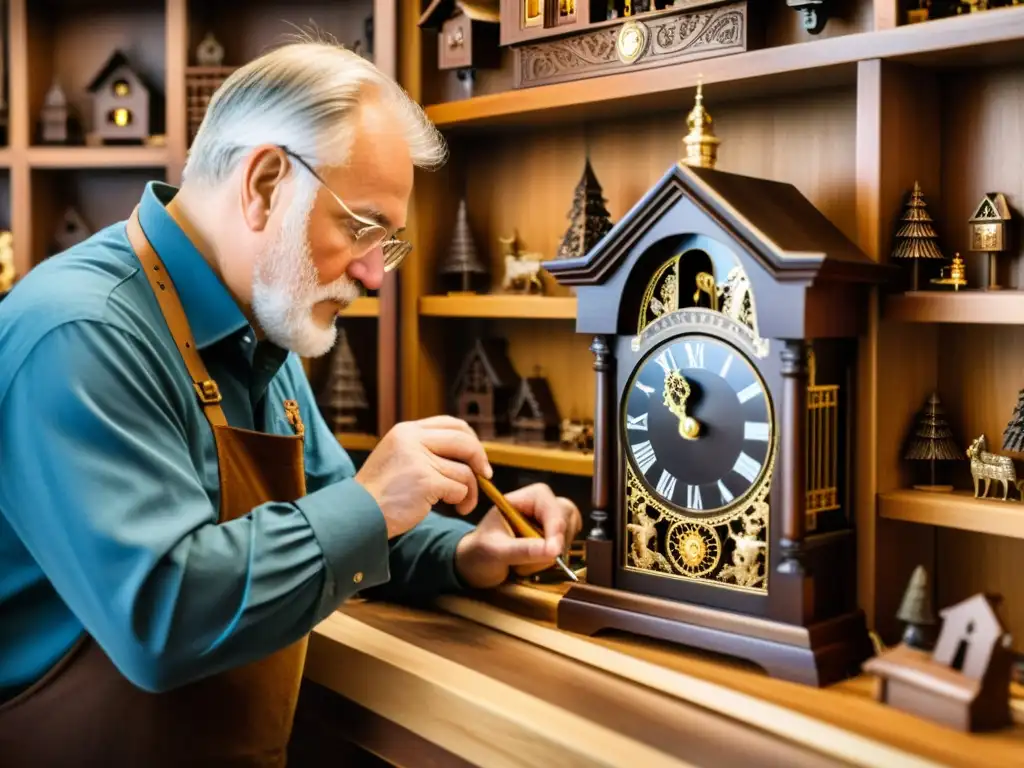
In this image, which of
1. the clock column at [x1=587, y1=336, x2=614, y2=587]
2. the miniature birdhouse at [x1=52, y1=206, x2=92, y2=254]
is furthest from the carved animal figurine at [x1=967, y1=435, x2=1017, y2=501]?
the miniature birdhouse at [x1=52, y1=206, x2=92, y2=254]

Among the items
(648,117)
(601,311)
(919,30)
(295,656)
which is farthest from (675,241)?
(295,656)

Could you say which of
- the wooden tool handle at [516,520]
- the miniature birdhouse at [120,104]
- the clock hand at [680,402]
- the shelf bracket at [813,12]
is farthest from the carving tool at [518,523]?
the miniature birdhouse at [120,104]

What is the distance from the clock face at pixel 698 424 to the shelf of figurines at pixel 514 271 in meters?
0.47

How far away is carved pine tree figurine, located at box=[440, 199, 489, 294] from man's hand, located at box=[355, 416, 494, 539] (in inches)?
33.7

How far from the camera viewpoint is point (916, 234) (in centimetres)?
168

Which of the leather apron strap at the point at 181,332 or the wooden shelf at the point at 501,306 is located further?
the wooden shelf at the point at 501,306

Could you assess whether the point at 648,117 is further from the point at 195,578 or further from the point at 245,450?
the point at 195,578

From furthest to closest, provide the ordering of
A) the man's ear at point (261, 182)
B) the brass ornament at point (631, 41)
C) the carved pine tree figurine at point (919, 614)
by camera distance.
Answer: the brass ornament at point (631, 41), the man's ear at point (261, 182), the carved pine tree figurine at point (919, 614)

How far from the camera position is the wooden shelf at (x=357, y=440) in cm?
257

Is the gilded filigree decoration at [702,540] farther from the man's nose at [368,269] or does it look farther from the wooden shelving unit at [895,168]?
the man's nose at [368,269]

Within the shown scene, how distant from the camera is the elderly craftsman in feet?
4.28

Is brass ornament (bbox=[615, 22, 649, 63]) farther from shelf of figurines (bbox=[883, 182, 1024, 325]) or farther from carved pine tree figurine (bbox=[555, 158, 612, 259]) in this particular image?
shelf of figurines (bbox=[883, 182, 1024, 325])

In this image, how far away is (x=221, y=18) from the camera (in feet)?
9.59

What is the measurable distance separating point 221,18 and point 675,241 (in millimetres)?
1703
